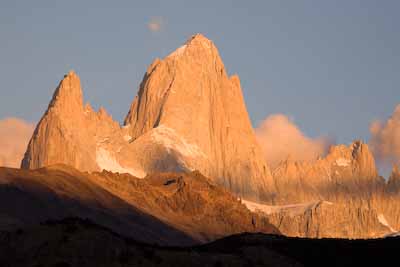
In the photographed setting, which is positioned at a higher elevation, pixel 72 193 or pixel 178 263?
pixel 72 193

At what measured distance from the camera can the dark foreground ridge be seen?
159ft

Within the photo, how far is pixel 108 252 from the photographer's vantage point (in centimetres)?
4906

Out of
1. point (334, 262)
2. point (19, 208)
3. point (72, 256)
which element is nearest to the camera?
point (72, 256)

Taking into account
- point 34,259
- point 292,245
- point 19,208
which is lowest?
point 34,259

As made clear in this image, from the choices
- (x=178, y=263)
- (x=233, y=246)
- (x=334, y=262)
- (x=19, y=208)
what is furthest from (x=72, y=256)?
(x=19, y=208)

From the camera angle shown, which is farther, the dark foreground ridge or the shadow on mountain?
the shadow on mountain

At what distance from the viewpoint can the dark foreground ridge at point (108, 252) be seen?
48562 mm

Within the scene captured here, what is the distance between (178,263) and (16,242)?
7915mm

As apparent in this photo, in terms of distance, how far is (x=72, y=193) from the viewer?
193m

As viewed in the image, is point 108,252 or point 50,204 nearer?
point 108,252

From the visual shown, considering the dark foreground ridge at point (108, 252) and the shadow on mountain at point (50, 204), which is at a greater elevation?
the shadow on mountain at point (50, 204)

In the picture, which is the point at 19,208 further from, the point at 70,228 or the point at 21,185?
the point at 70,228

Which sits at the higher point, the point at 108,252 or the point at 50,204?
the point at 50,204

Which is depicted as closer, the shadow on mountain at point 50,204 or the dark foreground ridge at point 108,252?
the dark foreground ridge at point 108,252
